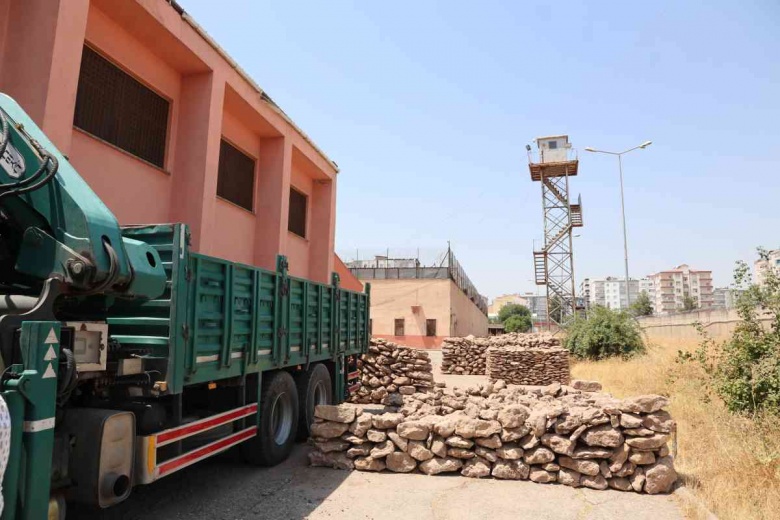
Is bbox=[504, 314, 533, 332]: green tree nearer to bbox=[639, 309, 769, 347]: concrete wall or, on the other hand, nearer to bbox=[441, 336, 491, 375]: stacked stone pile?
bbox=[639, 309, 769, 347]: concrete wall

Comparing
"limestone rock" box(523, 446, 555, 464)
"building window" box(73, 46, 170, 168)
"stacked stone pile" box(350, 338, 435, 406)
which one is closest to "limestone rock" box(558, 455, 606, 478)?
"limestone rock" box(523, 446, 555, 464)

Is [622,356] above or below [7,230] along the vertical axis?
below

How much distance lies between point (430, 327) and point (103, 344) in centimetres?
3226

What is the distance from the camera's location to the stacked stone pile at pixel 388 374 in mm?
13094

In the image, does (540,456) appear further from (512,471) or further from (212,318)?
(212,318)

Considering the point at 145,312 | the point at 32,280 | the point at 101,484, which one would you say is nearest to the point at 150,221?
the point at 145,312

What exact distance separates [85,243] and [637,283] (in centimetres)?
20835

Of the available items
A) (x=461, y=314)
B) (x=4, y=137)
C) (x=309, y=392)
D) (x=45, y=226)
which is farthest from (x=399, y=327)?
(x=4, y=137)

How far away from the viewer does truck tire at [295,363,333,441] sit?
7.60 m

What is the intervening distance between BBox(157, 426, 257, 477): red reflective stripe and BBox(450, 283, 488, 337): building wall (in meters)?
30.5

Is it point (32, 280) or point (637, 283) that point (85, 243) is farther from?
point (637, 283)

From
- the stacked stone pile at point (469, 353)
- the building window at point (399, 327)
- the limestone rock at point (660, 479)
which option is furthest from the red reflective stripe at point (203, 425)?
the building window at point (399, 327)

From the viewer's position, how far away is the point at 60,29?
21.5 ft

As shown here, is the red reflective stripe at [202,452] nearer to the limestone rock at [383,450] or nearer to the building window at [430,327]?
A: the limestone rock at [383,450]
